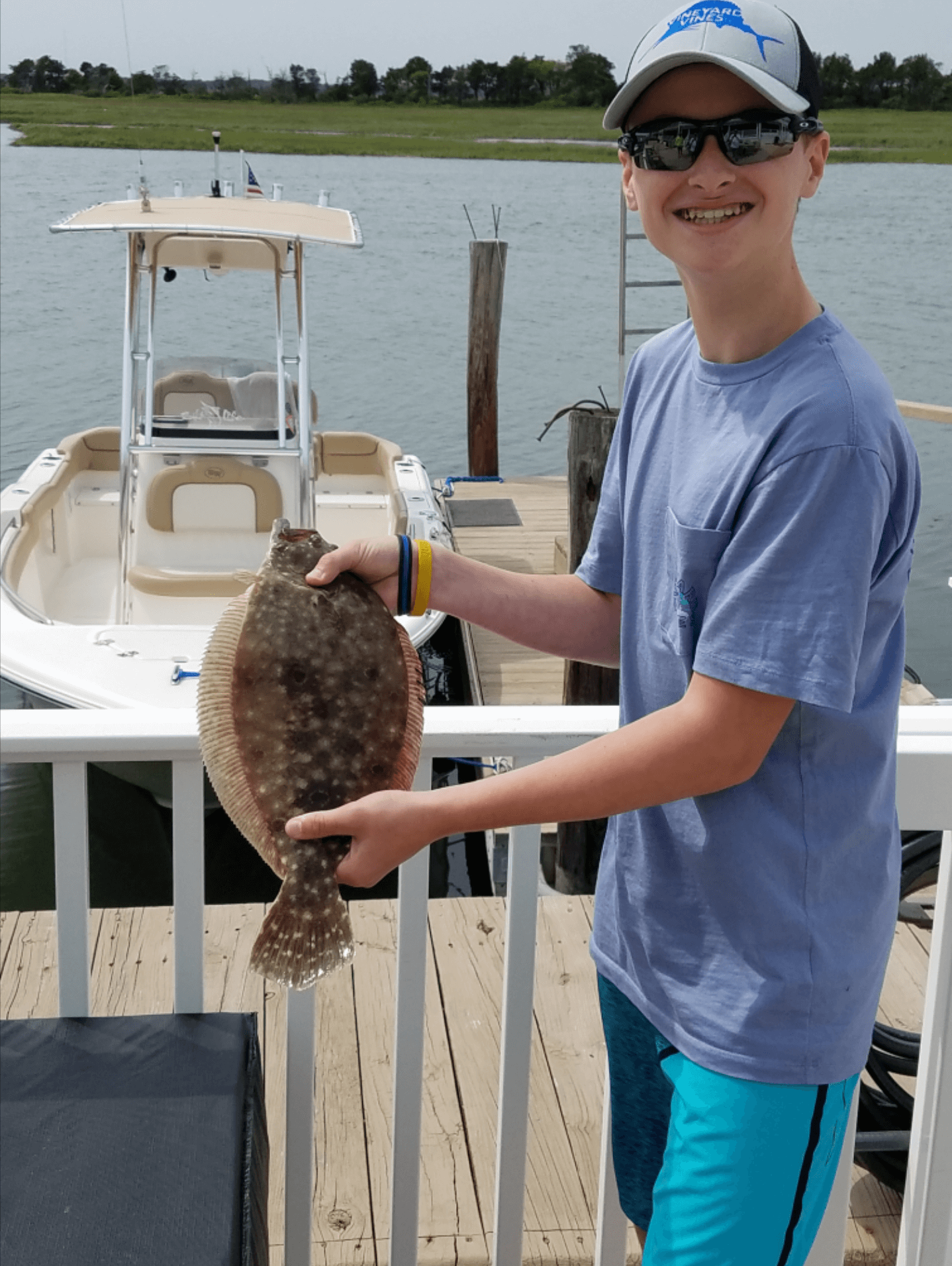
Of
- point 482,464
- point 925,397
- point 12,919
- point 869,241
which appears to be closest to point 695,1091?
point 12,919

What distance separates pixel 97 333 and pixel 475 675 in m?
18.9

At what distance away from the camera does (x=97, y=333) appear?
24.1 meters

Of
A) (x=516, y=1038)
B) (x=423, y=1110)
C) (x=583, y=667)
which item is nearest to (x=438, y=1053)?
(x=423, y=1110)

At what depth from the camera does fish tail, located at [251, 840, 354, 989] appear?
4.13 ft

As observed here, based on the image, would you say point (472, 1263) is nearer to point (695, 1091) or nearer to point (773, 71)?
point (695, 1091)

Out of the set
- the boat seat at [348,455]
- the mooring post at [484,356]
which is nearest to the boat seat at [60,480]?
the boat seat at [348,455]

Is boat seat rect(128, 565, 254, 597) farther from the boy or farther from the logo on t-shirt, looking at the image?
the logo on t-shirt

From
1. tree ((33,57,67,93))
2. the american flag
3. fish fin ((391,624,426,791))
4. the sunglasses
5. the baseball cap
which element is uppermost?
tree ((33,57,67,93))

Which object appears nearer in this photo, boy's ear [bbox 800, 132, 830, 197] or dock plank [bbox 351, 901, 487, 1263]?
boy's ear [bbox 800, 132, 830, 197]

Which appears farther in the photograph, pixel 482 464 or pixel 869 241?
pixel 869 241

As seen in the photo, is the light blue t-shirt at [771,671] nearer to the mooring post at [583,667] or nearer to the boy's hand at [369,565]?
the boy's hand at [369,565]

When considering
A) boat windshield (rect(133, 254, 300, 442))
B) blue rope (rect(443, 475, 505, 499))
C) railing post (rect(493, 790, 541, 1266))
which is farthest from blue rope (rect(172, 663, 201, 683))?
blue rope (rect(443, 475, 505, 499))

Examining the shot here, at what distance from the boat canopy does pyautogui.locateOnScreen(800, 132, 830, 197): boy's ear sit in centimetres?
663

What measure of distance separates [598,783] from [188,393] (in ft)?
29.8
